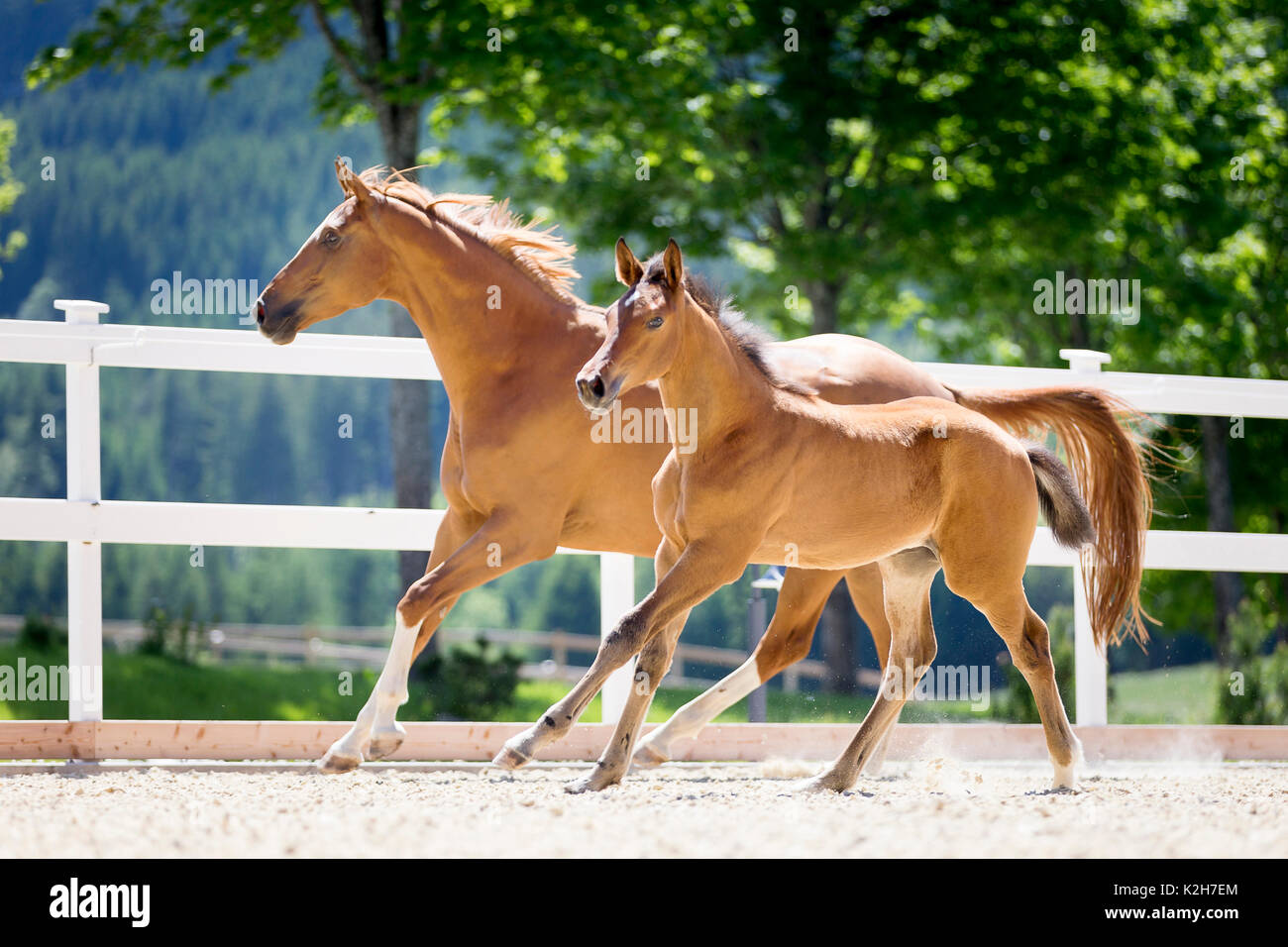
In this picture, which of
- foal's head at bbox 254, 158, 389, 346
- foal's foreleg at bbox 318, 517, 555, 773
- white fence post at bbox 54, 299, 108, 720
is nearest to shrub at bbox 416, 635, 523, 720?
white fence post at bbox 54, 299, 108, 720

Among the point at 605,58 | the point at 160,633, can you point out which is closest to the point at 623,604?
the point at 605,58

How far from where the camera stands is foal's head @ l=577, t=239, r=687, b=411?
12.4 feet

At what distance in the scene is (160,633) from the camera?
41.4 feet

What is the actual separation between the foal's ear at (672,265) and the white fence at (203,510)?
1929mm

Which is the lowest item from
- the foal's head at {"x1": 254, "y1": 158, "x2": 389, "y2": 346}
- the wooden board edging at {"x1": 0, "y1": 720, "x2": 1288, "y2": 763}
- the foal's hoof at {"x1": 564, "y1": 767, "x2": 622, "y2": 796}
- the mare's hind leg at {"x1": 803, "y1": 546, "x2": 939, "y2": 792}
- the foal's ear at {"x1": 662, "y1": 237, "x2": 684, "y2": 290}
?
the wooden board edging at {"x1": 0, "y1": 720, "x2": 1288, "y2": 763}

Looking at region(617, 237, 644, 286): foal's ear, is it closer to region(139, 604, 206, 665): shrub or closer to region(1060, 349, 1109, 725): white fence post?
region(1060, 349, 1109, 725): white fence post

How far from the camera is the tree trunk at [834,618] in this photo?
13.2 m

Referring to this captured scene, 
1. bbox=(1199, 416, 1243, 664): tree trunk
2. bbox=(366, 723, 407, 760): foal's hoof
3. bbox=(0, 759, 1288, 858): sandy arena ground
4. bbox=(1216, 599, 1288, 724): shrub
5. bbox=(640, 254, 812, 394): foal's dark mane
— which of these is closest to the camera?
bbox=(0, 759, 1288, 858): sandy arena ground

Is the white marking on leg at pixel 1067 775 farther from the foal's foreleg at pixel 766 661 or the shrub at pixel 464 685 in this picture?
the shrub at pixel 464 685

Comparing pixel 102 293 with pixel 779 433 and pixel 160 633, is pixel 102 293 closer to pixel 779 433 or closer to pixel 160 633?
pixel 160 633

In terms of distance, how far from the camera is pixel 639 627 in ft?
13.0

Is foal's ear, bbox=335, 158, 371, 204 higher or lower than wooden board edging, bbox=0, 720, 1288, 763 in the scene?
higher

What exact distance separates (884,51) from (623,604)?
1064 cm

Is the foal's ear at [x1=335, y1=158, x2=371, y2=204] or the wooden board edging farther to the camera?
the wooden board edging
